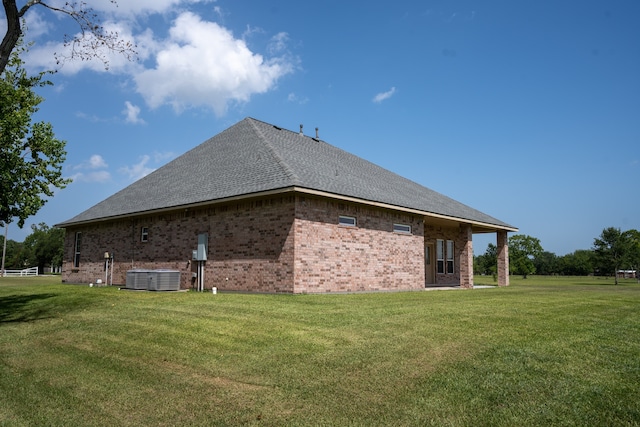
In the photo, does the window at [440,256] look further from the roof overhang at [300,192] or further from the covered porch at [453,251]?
the roof overhang at [300,192]

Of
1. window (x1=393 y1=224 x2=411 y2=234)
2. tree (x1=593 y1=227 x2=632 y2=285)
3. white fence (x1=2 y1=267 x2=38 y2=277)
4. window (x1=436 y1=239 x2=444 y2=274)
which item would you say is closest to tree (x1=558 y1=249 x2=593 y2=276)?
tree (x1=593 y1=227 x2=632 y2=285)

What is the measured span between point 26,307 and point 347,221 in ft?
33.3

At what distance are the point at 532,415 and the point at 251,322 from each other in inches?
218

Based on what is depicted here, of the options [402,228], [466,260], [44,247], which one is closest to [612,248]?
[466,260]

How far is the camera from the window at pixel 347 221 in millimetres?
15527

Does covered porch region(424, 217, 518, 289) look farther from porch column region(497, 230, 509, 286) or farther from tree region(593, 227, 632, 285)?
tree region(593, 227, 632, 285)

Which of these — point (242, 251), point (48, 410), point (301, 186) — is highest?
point (301, 186)

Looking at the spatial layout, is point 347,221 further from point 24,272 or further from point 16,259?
point 16,259

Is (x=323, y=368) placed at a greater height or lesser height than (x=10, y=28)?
lesser

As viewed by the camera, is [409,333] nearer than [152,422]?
No

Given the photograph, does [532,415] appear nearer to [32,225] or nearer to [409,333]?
[409,333]

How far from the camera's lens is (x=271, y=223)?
14.6 meters

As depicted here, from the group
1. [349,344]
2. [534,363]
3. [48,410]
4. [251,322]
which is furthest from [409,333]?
[48,410]

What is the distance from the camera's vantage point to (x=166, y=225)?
61.4 feet
